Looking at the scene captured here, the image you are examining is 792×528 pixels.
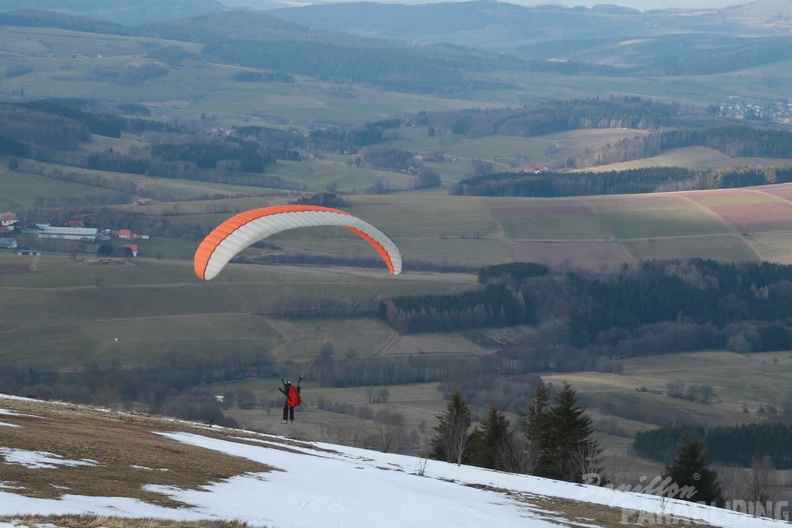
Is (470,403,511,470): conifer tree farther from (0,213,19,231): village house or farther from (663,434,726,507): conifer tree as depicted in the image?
(0,213,19,231): village house

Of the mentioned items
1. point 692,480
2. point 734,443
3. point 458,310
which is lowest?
point 734,443

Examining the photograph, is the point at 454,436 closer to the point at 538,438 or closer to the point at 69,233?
the point at 538,438

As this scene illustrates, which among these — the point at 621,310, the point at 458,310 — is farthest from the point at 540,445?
the point at 621,310

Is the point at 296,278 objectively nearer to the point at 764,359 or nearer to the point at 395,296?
the point at 395,296

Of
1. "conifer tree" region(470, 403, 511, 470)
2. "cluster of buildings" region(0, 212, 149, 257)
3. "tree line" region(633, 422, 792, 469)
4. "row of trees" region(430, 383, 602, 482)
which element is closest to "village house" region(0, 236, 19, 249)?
"cluster of buildings" region(0, 212, 149, 257)

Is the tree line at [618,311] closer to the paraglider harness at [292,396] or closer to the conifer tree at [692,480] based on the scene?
the conifer tree at [692,480]

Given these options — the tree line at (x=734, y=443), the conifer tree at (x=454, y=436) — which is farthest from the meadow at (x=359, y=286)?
the conifer tree at (x=454, y=436)

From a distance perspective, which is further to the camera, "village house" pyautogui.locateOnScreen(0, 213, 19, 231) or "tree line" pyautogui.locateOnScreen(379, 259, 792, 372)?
"village house" pyautogui.locateOnScreen(0, 213, 19, 231)

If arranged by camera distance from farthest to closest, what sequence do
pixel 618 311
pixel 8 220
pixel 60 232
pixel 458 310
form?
pixel 8 220, pixel 60 232, pixel 618 311, pixel 458 310
